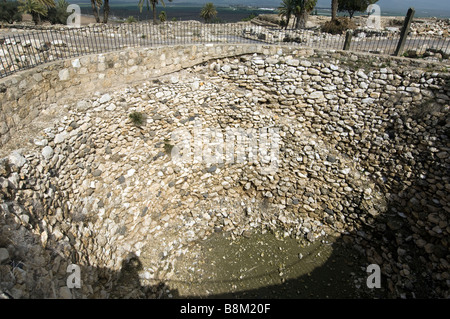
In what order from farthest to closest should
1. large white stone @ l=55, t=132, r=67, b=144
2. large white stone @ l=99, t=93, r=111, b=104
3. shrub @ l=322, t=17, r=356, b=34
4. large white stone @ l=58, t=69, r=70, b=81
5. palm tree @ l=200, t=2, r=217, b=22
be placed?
palm tree @ l=200, t=2, r=217, b=22, shrub @ l=322, t=17, r=356, b=34, large white stone @ l=99, t=93, r=111, b=104, large white stone @ l=58, t=69, r=70, b=81, large white stone @ l=55, t=132, r=67, b=144

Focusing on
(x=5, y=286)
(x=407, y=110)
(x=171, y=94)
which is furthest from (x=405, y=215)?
(x=5, y=286)

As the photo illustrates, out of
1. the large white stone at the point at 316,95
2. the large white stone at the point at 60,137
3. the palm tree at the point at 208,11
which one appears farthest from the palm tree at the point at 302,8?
the large white stone at the point at 60,137

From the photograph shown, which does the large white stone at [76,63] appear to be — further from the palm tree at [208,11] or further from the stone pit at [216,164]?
the palm tree at [208,11]

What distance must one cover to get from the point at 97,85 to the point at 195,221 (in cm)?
606

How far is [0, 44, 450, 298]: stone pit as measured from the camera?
7254mm

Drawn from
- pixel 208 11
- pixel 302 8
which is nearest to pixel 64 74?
pixel 302 8

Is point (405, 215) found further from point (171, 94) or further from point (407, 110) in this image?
point (171, 94)

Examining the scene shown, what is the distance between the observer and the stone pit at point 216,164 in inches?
286

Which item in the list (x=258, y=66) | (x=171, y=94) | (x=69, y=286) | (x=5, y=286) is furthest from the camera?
(x=258, y=66)

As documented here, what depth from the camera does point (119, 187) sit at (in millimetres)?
9117

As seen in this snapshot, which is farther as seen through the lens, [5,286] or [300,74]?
[300,74]

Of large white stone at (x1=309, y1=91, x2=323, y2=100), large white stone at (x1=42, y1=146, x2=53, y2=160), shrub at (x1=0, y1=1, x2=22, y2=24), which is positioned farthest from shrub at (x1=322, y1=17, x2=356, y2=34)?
shrub at (x1=0, y1=1, x2=22, y2=24)

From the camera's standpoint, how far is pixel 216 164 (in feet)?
36.2

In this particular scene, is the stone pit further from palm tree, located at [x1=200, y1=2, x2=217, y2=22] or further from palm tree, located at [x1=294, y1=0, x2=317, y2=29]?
palm tree, located at [x1=200, y1=2, x2=217, y2=22]
